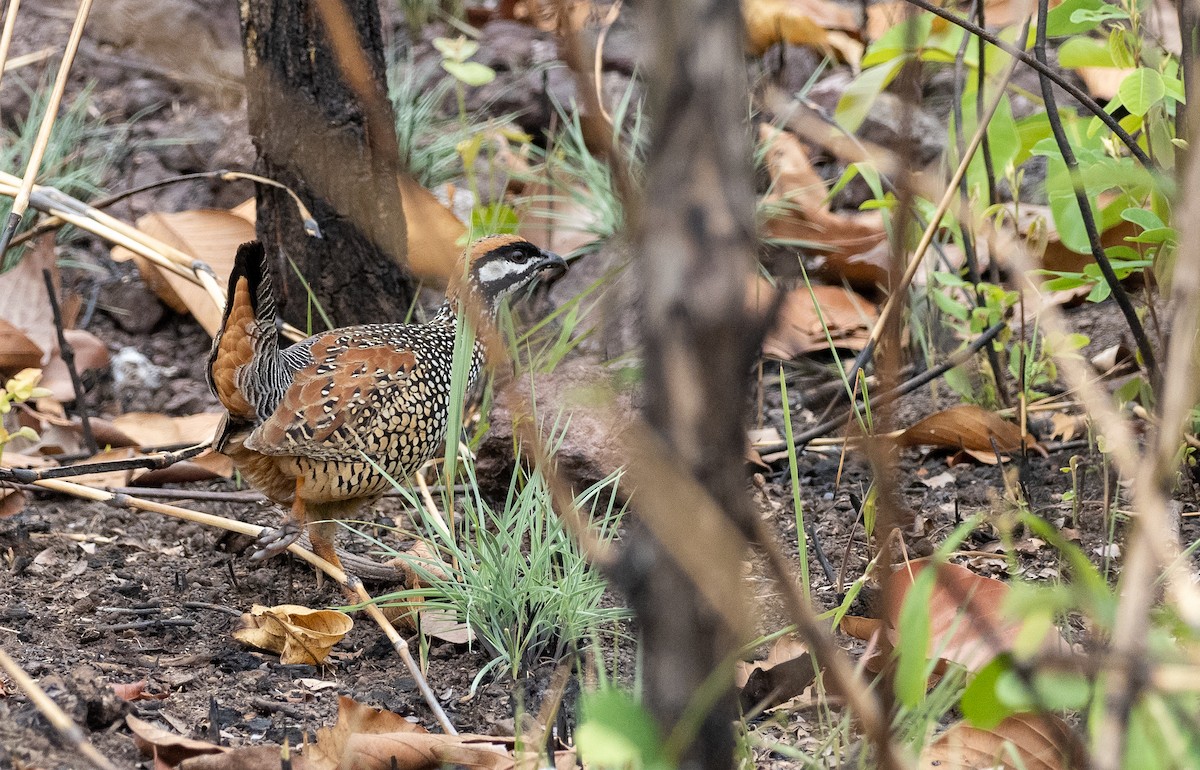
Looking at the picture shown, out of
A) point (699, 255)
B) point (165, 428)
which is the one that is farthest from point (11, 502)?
point (699, 255)

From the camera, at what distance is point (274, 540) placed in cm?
312

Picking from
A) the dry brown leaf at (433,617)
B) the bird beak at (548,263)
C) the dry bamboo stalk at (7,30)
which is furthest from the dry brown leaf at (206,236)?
the dry brown leaf at (433,617)

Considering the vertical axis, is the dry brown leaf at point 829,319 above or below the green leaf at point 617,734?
above

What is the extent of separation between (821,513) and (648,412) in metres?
2.29

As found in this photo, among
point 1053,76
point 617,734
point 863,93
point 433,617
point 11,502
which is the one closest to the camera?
point 617,734

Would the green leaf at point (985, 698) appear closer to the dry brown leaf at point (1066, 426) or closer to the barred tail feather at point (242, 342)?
the barred tail feather at point (242, 342)

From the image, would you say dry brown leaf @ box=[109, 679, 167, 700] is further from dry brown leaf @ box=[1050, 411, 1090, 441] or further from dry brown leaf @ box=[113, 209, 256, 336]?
dry brown leaf @ box=[1050, 411, 1090, 441]

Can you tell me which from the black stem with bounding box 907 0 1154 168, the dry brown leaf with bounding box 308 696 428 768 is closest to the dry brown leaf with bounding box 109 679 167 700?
the dry brown leaf with bounding box 308 696 428 768

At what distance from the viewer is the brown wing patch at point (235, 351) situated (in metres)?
3.19

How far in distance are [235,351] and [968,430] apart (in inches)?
82.9

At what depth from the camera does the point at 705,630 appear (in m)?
1.33

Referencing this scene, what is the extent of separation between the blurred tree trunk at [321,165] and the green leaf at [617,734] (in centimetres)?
276

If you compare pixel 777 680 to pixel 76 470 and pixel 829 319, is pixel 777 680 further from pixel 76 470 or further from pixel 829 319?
pixel 829 319

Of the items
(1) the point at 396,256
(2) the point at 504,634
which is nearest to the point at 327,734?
(2) the point at 504,634
